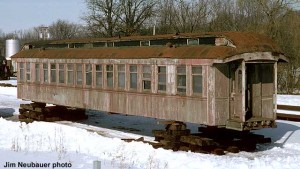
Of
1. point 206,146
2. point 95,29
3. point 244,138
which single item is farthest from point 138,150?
point 95,29

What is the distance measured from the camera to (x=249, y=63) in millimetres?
14805

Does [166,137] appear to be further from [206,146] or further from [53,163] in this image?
[53,163]

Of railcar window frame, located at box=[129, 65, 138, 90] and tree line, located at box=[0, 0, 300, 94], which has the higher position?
tree line, located at box=[0, 0, 300, 94]

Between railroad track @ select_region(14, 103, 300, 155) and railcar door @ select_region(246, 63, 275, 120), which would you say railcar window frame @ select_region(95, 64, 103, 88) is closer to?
railroad track @ select_region(14, 103, 300, 155)

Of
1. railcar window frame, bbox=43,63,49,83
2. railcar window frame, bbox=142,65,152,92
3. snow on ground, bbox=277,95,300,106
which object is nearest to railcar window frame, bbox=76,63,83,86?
railcar window frame, bbox=43,63,49,83

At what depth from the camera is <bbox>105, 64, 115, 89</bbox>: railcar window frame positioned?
17.9m

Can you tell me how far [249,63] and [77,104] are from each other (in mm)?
8433

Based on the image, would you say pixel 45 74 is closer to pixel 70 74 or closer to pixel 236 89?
pixel 70 74

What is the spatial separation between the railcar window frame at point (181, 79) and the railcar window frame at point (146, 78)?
1375 millimetres

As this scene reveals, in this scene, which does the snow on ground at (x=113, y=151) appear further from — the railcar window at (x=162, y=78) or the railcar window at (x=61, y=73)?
the railcar window at (x=61, y=73)

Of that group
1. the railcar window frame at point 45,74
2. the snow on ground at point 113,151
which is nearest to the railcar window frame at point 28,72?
the railcar window frame at point 45,74

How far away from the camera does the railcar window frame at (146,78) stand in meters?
16.2

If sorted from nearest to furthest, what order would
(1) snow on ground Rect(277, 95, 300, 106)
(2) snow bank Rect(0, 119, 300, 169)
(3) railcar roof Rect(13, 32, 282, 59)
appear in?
(2) snow bank Rect(0, 119, 300, 169), (3) railcar roof Rect(13, 32, 282, 59), (1) snow on ground Rect(277, 95, 300, 106)

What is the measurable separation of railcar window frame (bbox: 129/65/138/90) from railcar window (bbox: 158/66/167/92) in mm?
1263
